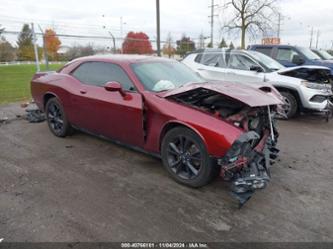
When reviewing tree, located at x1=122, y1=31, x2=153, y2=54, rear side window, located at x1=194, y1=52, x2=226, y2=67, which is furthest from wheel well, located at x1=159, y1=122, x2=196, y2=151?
tree, located at x1=122, y1=31, x2=153, y2=54

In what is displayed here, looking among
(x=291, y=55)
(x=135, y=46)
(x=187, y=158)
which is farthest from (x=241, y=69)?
(x=135, y=46)

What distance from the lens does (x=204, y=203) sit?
10.6 ft

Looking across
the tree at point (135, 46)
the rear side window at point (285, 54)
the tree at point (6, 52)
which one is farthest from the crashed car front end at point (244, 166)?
the tree at point (6, 52)

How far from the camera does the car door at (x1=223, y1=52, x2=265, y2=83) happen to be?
774 cm

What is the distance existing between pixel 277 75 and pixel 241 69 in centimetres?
105

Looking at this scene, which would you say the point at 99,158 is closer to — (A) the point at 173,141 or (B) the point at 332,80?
(A) the point at 173,141

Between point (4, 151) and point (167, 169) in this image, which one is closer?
point (167, 169)

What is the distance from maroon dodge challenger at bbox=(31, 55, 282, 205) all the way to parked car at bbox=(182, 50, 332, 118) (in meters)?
3.13

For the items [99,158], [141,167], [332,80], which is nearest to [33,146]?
[99,158]

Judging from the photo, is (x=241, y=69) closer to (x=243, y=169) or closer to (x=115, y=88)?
(x=115, y=88)

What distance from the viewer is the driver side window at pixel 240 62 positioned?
26.2 ft

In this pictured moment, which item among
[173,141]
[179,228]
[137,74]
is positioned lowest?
[179,228]

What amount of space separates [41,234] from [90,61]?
315 centimetres

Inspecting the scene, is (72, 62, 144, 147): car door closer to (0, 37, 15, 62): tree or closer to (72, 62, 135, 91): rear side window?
(72, 62, 135, 91): rear side window
